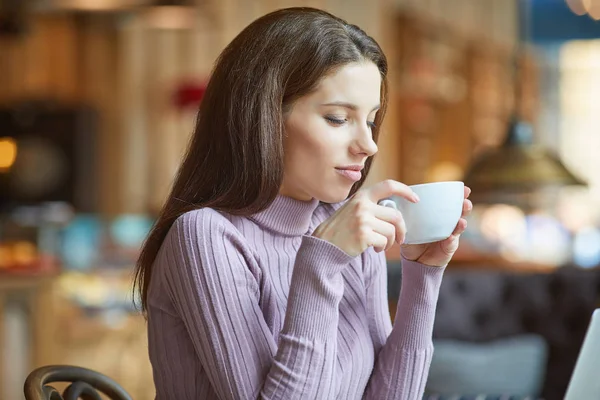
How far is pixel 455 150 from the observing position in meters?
12.5

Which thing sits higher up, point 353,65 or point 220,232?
point 353,65

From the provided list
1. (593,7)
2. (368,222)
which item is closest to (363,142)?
(368,222)

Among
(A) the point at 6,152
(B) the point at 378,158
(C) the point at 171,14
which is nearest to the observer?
(C) the point at 171,14

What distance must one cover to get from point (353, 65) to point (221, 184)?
9.3 inches

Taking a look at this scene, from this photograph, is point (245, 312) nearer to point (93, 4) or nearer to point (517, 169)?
point (517, 169)

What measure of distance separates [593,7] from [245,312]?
563 centimetres

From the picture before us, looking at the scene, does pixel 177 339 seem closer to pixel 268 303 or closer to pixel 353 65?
pixel 268 303

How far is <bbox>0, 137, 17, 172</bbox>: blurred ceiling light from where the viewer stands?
26.9ft

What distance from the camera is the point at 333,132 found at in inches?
53.2

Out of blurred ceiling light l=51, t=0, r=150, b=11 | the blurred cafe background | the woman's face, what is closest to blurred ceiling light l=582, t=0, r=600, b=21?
the blurred cafe background

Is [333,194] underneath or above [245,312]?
above

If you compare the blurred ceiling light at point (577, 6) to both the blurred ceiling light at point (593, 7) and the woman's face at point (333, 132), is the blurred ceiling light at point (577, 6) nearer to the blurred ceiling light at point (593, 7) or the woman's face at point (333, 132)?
the blurred ceiling light at point (593, 7)

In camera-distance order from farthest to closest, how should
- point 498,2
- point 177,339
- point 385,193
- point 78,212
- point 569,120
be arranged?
point 569,120, point 498,2, point 78,212, point 177,339, point 385,193

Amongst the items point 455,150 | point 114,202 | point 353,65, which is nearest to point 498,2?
point 455,150
